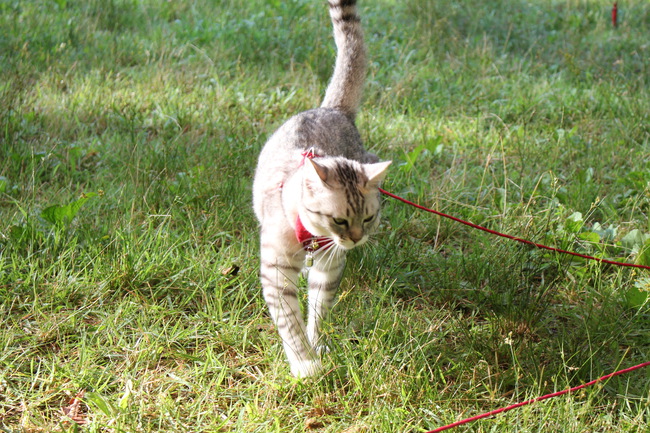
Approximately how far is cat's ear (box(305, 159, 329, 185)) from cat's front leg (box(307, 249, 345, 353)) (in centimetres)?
39

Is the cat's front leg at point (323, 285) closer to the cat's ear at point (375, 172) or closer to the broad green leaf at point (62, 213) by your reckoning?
the cat's ear at point (375, 172)

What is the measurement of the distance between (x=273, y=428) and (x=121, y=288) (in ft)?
3.58

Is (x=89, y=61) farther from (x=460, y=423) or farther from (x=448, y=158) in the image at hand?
(x=460, y=423)

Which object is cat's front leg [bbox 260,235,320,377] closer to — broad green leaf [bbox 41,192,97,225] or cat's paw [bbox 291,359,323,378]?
cat's paw [bbox 291,359,323,378]

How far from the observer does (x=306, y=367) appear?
8.21 feet

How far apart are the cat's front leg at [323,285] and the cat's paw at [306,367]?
220 millimetres

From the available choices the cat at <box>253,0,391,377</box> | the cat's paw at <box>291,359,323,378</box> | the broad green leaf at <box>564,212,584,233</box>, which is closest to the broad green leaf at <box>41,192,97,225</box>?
the cat at <box>253,0,391,377</box>

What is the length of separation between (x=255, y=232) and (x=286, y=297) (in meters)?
0.79

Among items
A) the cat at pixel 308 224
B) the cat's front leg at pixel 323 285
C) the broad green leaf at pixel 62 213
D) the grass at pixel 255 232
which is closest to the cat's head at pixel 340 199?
the cat at pixel 308 224

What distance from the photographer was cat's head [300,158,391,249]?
2.54m

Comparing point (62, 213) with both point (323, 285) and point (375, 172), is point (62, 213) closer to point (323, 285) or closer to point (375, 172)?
point (323, 285)

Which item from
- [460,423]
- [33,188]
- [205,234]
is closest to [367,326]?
[460,423]

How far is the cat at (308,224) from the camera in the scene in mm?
2555

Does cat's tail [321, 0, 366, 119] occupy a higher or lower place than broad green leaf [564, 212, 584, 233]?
higher
